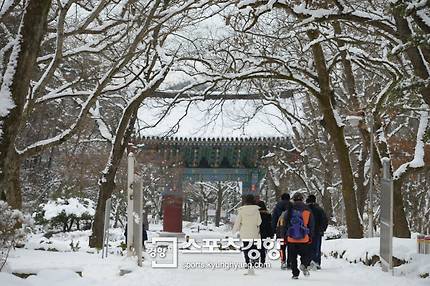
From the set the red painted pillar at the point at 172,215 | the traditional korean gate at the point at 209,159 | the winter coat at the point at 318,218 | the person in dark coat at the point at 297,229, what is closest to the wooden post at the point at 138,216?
the person in dark coat at the point at 297,229

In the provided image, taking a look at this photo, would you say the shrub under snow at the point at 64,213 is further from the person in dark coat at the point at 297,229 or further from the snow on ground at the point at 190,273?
the person in dark coat at the point at 297,229

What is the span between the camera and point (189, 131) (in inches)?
1134

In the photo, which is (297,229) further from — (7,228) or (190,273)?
(7,228)

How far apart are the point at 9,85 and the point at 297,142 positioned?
20936 millimetres

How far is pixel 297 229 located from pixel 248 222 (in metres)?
1.20

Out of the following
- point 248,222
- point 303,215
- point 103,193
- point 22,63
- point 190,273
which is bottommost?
point 190,273

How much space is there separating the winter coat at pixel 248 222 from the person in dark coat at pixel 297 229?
93cm

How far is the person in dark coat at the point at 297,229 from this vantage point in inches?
439

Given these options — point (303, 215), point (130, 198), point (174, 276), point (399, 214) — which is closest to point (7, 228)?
point (174, 276)

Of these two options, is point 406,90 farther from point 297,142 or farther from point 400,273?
point 297,142

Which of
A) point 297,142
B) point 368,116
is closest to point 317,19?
point 368,116

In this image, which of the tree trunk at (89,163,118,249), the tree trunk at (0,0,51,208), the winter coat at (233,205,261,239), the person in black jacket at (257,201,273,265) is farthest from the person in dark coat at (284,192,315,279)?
the tree trunk at (89,163,118,249)

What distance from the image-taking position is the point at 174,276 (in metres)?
11.5

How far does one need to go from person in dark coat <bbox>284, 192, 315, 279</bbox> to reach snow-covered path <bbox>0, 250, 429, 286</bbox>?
17.3 inches
